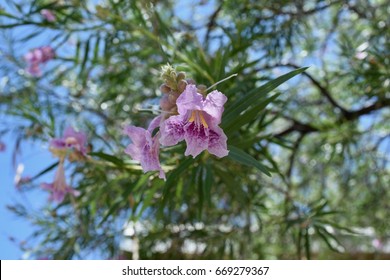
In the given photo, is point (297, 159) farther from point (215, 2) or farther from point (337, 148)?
point (215, 2)

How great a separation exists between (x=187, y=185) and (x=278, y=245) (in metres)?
1.54

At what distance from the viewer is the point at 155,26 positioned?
69.1 inches

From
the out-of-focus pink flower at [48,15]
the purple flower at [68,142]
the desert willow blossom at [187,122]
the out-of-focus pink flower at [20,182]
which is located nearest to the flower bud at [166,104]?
the desert willow blossom at [187,122]

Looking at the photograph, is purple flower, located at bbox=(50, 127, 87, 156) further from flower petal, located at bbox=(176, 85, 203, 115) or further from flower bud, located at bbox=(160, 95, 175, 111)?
flower petal, located at bbox=(176, 85, 203, 115)

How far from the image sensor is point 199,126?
0.93 m

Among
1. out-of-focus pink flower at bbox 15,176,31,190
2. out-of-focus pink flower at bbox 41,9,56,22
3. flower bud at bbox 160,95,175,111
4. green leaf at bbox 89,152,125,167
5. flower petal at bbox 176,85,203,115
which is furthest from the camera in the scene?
out-of-focus pink flower at bbox 15,176,31,190

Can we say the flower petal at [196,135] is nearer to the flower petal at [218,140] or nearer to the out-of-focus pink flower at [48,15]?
the flower petal at [218,140]

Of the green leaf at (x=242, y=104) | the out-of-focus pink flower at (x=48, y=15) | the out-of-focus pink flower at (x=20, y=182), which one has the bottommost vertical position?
the green leaf at (x=242, y=104)

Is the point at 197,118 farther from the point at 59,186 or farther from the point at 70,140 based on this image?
the point at 59,186

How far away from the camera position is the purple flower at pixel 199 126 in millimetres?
912

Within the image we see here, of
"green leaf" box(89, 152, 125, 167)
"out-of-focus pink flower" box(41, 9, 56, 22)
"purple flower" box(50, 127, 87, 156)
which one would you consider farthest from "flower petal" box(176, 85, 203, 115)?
"out-of-focus pink flower" box(41, 9, 56, 22)

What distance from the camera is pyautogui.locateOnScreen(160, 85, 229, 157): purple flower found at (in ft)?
2.99

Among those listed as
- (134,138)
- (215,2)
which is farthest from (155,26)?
(215,2)

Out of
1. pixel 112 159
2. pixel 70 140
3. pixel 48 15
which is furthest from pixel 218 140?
pixel 48 15
